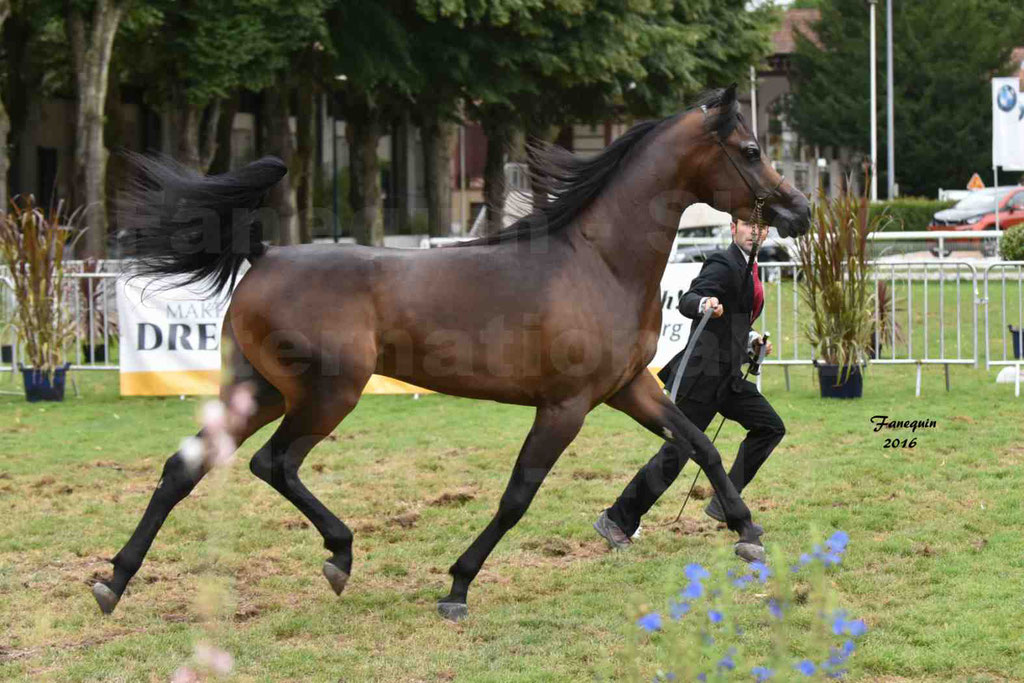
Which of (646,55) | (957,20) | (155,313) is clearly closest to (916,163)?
(957,20)

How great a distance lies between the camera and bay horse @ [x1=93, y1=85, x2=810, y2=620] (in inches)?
222

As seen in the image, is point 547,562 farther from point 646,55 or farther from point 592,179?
point 646,55

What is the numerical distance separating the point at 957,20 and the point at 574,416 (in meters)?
48.1

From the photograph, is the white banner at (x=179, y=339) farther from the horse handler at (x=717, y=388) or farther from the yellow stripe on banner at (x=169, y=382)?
the horse handler at (x=717, y=388)

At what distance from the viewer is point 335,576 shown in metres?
5.88

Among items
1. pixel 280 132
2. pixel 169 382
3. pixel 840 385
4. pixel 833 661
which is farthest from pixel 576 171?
pixel 280 132

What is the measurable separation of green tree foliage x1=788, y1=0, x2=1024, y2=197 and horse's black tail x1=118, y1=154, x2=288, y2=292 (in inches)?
1825

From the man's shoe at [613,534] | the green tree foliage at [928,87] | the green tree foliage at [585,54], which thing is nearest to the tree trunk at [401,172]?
the green tree foliage at [585,54]

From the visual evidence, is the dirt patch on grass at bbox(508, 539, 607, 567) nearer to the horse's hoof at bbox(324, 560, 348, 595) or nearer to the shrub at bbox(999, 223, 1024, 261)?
the horse's hoof at bbox(324, 560, 348, 595)

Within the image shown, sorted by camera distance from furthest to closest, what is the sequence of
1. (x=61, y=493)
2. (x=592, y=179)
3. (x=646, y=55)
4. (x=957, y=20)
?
1. (x=957, y=20)
2. (x=646, y=55)
3. (x=61, y=493)
4. (x=592, y=179)

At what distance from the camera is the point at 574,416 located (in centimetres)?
566

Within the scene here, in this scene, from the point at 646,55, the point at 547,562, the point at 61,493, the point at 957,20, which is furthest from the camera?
the point at 957,20

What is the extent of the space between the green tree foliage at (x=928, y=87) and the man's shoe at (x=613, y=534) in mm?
45196

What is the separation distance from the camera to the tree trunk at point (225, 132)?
2823 centimetres
